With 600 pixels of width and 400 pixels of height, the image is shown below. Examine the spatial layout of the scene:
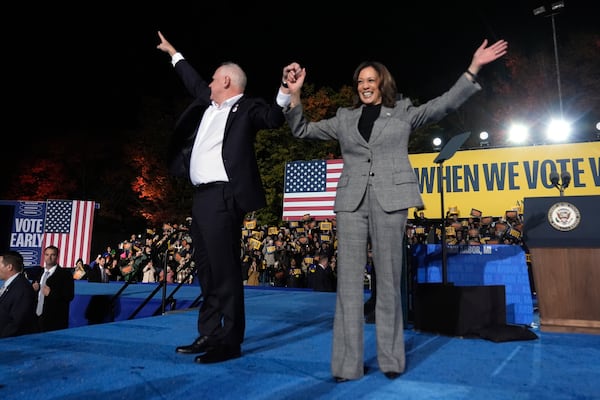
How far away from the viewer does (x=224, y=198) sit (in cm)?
257

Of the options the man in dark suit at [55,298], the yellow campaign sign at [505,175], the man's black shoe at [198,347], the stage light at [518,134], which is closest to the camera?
the man's black shoe at [198,347]

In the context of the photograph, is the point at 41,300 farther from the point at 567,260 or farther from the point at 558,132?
the point at 558,132

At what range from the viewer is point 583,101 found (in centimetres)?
2022

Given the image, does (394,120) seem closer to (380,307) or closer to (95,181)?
(380,307)

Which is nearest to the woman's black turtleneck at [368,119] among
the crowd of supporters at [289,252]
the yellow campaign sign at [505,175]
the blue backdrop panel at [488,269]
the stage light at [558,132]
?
the blue backdrop panel at [488,269]

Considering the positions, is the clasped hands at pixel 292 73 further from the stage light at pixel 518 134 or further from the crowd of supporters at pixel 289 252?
the stage light at pixel 518 134

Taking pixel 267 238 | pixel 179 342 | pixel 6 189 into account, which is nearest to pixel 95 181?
pixel 6 189

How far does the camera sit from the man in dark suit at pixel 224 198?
256 cm

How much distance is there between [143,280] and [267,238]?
3.82 metres

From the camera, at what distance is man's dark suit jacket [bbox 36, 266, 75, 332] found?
A: 580cm

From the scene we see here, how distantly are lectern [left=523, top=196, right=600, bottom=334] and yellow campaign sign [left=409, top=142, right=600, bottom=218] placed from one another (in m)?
7.90

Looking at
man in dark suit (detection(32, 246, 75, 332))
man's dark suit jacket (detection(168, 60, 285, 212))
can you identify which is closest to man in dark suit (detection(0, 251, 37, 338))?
man in dark suit (detection(32, 246, 75, 332))

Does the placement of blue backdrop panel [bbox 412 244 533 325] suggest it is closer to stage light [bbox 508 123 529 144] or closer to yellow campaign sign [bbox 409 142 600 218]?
yellow campaign sign [bbox 409 142 600 218]

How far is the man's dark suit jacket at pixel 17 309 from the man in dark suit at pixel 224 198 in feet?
9.04
